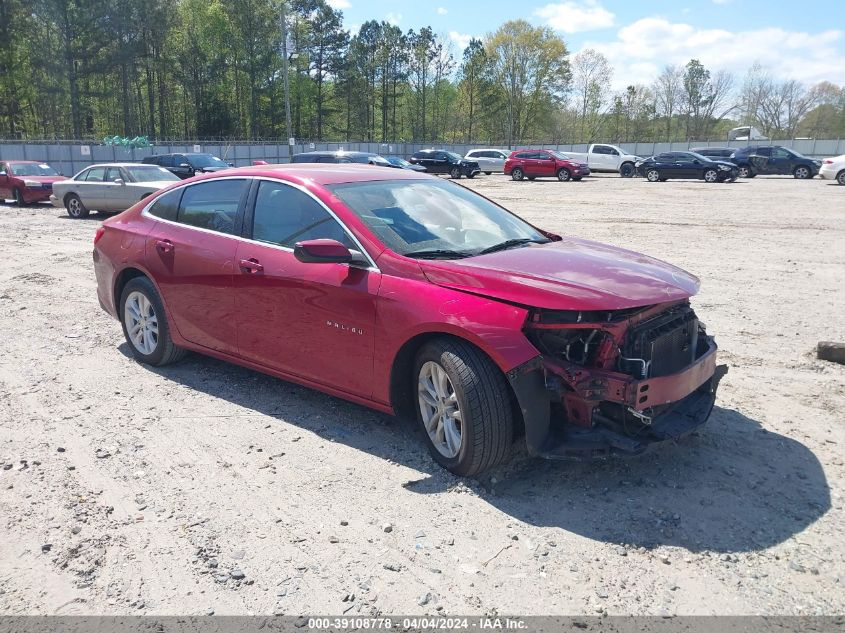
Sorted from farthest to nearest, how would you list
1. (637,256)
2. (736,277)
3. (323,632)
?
(736,277) < (637,256) < (323,632)

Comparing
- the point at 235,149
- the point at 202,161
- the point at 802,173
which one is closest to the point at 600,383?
the point at 202,161

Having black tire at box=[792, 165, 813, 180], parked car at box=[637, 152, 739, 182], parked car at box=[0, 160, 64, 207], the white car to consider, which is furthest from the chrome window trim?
black tire at box=[792, 165, 813, 180]

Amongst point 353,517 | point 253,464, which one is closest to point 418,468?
point 353,517

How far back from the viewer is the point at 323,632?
2586 mm

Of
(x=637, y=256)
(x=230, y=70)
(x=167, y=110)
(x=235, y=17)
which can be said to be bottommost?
(x=637, y=256)

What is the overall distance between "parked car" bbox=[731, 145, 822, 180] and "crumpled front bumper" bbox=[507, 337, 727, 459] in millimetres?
35053

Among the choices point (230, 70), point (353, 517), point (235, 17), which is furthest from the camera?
point (230, 70)

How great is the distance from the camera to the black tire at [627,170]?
38812mm

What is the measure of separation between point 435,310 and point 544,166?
3483cm

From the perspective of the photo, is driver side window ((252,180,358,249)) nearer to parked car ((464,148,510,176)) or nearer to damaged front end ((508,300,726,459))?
damaged front end ((508,300,726,459))

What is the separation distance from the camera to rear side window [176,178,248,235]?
195 inches

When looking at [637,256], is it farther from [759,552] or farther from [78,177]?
[78,177]

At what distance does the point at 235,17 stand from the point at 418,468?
78.7m

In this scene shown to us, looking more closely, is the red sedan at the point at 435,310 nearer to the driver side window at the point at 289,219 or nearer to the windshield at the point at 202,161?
the driver side window at the point at 289,219
